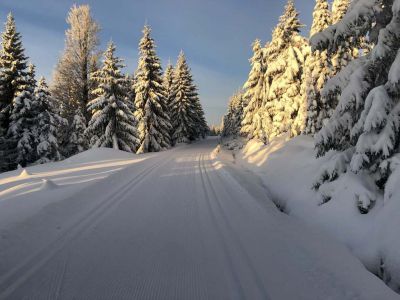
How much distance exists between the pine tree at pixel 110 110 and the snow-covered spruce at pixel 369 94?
21430 millimetres

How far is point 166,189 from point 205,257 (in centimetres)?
596

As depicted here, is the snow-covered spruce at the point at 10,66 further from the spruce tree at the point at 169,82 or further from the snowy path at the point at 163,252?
the spruce tree at the point at 169,82

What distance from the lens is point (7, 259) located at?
5.16 m

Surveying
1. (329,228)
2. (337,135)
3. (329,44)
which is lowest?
(329,228)

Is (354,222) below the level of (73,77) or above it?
below

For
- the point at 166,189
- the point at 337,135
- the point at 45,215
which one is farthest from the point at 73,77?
the point at 337,135

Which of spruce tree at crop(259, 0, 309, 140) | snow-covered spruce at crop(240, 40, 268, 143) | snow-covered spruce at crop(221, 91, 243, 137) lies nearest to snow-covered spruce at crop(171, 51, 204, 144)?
snow-covered spruce at crop(221, 91, 243, 137)

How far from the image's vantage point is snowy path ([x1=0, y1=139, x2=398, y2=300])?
4.50 meters

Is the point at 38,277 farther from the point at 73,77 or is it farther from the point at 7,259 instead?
the point at 73,77

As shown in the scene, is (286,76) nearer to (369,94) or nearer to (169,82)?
(369,94)

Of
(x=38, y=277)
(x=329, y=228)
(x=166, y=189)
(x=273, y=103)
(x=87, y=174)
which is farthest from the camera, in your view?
(x=273, y=103)

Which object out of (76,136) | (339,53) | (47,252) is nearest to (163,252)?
(47,252)

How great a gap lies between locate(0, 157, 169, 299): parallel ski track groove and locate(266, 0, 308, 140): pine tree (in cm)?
1653

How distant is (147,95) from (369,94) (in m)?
29.1
